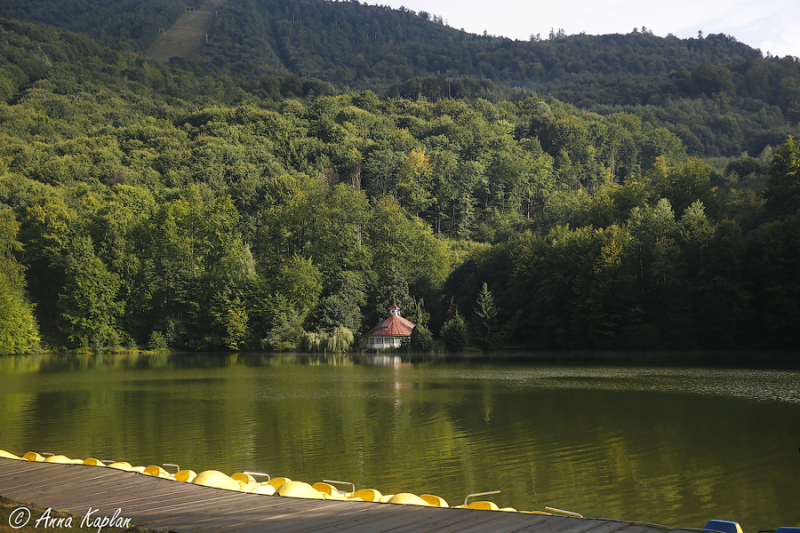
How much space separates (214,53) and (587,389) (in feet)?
561

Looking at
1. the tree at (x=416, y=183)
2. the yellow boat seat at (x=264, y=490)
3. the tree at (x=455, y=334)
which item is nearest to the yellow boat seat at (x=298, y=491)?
the yellow boat seat at (x=264, y=490)

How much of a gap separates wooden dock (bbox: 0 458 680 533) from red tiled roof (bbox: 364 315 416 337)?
54.4 m

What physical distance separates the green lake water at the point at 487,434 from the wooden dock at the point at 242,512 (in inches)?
154

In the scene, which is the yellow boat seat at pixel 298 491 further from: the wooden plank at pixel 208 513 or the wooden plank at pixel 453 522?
the wooden plank at pixel 453 522

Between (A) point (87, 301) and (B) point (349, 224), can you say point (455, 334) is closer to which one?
(B) point (349, 224)

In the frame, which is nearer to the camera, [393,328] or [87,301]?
[87,301]

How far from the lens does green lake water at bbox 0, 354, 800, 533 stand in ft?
38.4

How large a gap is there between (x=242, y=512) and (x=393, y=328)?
56879 mm

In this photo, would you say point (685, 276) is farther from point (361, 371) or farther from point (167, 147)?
point (167, 147)

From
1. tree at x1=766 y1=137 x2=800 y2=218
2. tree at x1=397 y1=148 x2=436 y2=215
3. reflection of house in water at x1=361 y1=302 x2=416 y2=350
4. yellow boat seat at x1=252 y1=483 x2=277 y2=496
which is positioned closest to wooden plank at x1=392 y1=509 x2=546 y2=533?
yellow boat seat at x1=252 y1=483 x2=277 y2=496

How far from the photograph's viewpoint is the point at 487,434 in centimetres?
1748

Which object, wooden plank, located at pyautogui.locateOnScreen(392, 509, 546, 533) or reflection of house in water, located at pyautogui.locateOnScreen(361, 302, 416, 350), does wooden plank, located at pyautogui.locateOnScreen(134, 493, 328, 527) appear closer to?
wooden plank, located at pyautogui.locateOnScreen(392, 509, 546, 533)

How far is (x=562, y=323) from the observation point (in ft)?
195

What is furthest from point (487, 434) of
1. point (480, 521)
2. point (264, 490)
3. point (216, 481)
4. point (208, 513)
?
point (208, 513)
